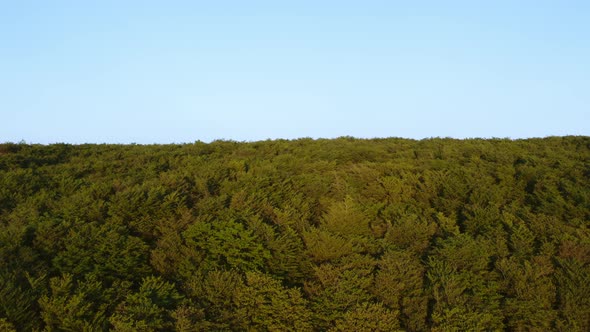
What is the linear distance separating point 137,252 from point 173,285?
1.38 m

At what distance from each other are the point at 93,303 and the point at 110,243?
5.09ft

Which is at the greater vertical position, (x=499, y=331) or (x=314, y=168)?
(x=314, y=168)

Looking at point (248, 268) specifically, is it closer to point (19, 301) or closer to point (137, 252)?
point (137, 252)

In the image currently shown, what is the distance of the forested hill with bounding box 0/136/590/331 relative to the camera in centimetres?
790

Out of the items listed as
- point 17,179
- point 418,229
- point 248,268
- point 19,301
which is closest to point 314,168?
point 418,229

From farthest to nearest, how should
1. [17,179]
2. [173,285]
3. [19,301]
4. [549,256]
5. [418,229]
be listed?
[17,179], [418,229], [549,256], [173,285], [19,301]

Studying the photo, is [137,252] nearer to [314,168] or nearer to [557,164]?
[314,168]

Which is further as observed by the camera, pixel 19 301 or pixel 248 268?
pixel 248 268

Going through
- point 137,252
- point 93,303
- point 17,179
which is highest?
point 17,179

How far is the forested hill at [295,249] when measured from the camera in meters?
7.90

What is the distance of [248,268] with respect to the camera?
9.05 meters

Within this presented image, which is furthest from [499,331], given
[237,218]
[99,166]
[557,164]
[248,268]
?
[99,166]

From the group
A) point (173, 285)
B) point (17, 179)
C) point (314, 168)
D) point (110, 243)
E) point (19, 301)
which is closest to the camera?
point (19, 301)

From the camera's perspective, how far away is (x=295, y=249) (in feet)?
30.9
